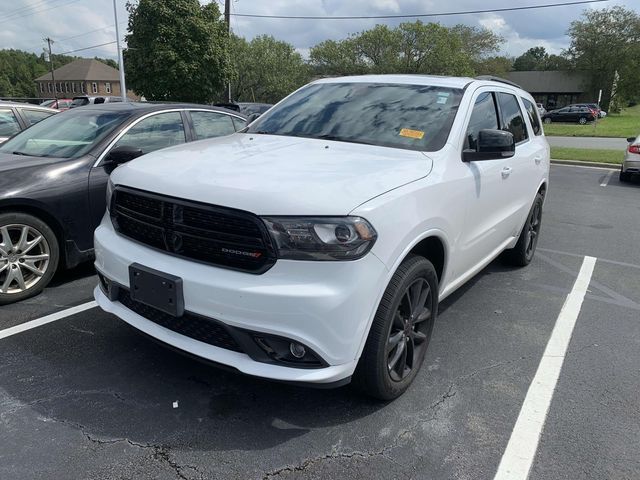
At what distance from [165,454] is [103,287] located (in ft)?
3.77

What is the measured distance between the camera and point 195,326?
8.39 ft

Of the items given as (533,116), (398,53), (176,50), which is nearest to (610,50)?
(398,53)

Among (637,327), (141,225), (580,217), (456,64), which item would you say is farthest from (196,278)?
(456,64)

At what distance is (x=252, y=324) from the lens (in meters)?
2.32

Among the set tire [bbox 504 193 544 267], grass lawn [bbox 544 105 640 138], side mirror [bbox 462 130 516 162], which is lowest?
grass lawn [bbox 544 105 640 138]

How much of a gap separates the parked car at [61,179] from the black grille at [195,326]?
120 cm

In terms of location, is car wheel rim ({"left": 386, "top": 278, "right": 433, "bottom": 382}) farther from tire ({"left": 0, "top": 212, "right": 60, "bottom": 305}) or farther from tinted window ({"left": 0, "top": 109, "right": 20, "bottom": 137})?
tinted window ({"left": 0, "top": 109, "right": 20, "bottom": 137})

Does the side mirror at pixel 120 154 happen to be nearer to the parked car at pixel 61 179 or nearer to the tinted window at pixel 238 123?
the parked car at pixel 61 179

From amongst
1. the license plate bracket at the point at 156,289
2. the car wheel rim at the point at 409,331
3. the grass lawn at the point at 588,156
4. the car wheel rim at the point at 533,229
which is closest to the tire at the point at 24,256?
the license plate bracket at the point at 156,289

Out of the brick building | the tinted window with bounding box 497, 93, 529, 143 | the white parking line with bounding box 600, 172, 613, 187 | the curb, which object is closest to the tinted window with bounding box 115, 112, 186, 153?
the tinted window with bounding box 497, 93, 529, 143

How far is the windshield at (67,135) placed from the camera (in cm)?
463

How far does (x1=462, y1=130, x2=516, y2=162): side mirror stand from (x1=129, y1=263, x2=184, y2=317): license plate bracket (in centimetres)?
198

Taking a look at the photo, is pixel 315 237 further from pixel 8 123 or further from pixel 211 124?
pixel 8 123

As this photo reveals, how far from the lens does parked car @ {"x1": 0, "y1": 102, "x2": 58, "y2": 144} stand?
21.0ft
